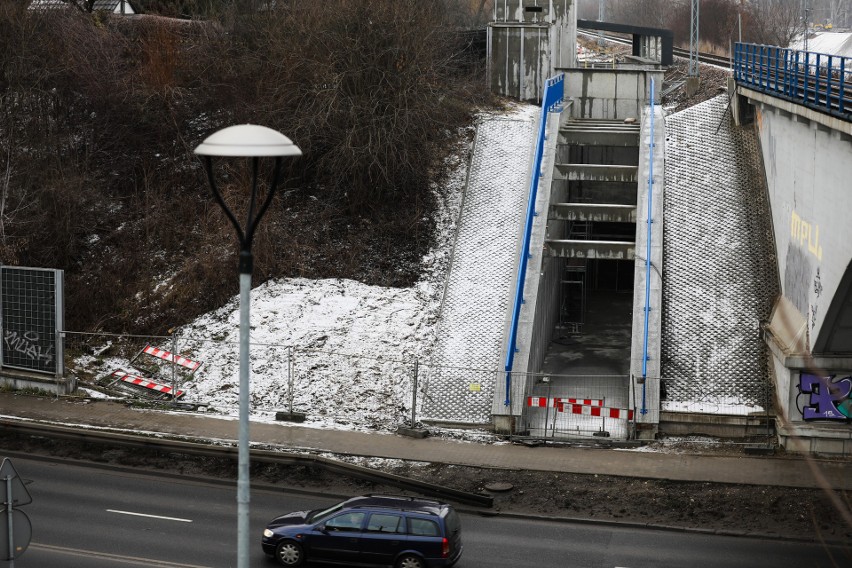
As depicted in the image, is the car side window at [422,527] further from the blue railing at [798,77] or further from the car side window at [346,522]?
the blue railing at [798,77]

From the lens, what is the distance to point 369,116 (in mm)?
29188

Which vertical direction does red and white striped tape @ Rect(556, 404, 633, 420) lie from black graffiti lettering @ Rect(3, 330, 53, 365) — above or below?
below

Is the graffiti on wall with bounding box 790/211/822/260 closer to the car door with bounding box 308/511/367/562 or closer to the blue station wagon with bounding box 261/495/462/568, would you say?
the blue station wagon with bounding box 261/495/462/568

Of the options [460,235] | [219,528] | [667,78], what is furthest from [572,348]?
[667,78]

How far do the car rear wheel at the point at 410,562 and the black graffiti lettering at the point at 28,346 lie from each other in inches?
498

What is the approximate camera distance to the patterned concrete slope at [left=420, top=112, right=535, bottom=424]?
2317 cm

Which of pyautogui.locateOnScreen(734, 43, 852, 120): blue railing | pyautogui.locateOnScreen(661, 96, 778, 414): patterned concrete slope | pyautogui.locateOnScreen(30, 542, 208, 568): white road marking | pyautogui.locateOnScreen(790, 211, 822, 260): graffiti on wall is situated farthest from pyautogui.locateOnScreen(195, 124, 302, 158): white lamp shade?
pyautogui.locateOnScreen(661, 96, 778, 414): patterned concrete slope

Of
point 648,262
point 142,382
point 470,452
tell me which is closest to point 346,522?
point 470,452

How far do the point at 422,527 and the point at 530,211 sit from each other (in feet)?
42.0

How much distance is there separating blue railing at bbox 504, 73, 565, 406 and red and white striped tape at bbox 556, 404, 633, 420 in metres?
1.32

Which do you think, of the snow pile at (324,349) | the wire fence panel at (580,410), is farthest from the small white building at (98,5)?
the wire fence panel at (580,410)

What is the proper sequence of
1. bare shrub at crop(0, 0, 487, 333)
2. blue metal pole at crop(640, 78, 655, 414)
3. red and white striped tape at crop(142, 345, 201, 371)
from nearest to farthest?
blue metal pole at crop(640, 78, 655, 414) < red and white striped tape at crop(142, 345, 201, 371) < bare shrub at crop(0, 0, 487, 333)

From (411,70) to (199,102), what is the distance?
756cm

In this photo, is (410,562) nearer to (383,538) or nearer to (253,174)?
(383,538)
